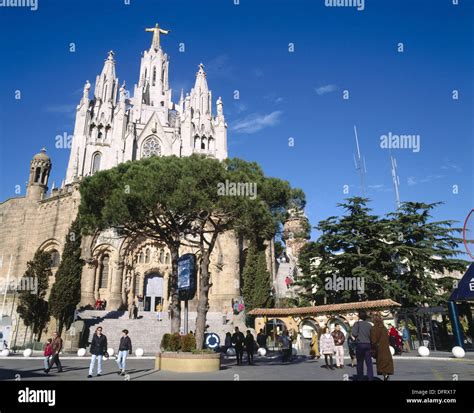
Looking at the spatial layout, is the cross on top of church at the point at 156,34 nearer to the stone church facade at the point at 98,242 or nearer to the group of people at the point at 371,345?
the stone church facade at the point at 98,242

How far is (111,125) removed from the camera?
5269 cm

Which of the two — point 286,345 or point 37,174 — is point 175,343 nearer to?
point 286,345

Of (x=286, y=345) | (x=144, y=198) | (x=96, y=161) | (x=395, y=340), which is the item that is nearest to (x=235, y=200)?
(x=144, y=198)

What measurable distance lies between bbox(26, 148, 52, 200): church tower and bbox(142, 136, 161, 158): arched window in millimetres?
17041

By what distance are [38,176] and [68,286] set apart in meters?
15.8

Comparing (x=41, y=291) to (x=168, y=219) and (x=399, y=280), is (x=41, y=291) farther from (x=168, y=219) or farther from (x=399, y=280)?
(x=399, y=280)

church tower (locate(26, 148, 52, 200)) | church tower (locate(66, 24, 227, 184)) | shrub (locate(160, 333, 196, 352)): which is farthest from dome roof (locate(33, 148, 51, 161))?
shrub (locate(160, 333, 196, 352))

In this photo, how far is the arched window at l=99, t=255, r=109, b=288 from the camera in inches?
1268

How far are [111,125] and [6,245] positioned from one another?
23512mm

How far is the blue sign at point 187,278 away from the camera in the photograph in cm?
1414

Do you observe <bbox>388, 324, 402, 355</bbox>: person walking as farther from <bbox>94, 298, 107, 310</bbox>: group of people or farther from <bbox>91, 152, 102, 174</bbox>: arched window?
<bbox>91, 152, 102, 174</bbox>: arched window

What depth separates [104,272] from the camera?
32531 mm
